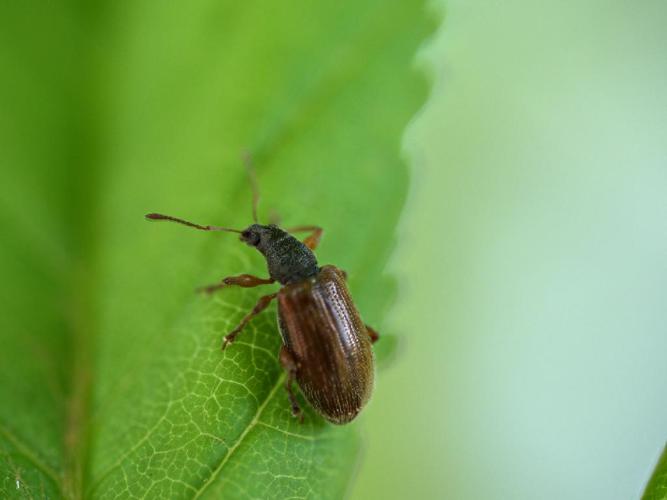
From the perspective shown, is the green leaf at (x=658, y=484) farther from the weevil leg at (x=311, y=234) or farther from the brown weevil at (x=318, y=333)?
the weevil leg at (x=311, y=234)

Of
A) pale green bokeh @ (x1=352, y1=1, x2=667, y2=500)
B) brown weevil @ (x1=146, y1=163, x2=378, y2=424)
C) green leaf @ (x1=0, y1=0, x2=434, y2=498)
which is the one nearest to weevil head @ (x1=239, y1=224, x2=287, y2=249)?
brown weevil @ (x1=146, y1=163, x2=378, y2=424)

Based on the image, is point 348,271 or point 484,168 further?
point 484,168

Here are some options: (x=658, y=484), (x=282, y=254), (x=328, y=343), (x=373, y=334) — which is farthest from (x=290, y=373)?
(x=658, y=484)

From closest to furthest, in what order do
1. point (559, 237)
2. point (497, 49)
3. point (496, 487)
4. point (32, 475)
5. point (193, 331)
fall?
point (32, 475) → point (193, 331) → point (496, 487) → point (559, 237) → point (497, 49)

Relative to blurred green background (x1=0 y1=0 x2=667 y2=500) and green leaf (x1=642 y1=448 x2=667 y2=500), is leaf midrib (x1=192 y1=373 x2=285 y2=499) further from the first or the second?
green leaf (x1=642 y1=448 x2=667 y2=500)

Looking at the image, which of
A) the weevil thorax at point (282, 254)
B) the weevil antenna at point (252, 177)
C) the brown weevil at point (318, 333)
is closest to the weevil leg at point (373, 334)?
the brown weevil at point (318, 333)

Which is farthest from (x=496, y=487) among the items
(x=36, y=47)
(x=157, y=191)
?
(x=36, y=47)

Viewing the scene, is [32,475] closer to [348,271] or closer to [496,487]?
[348,271]
